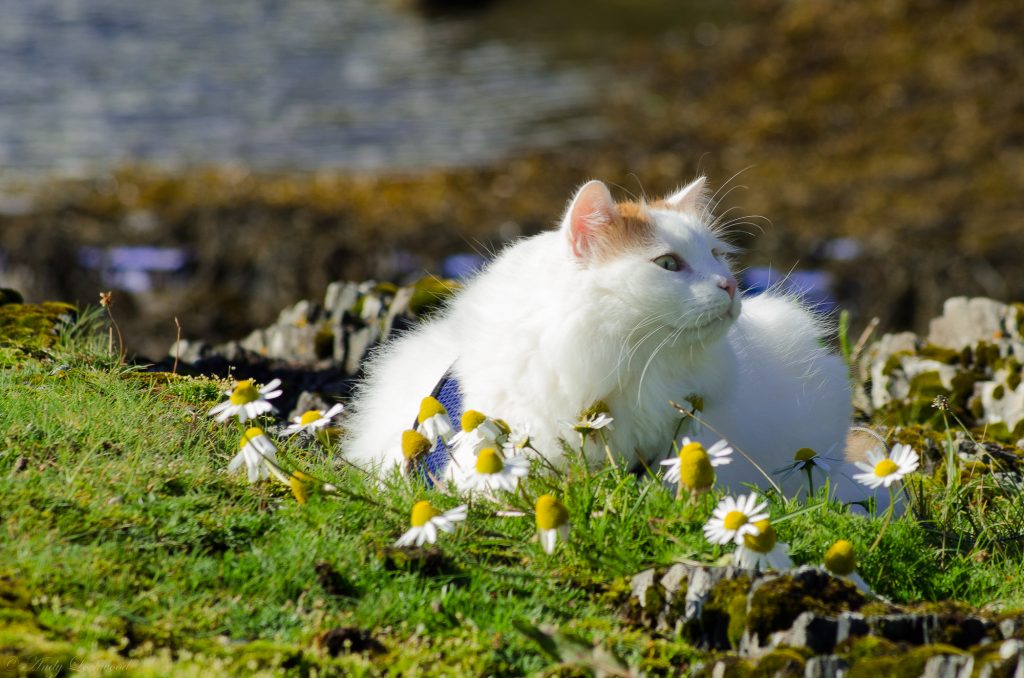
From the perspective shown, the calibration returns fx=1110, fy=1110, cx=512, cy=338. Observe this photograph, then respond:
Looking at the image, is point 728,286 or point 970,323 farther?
point 970,323

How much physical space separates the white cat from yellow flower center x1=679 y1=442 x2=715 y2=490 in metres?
0.46

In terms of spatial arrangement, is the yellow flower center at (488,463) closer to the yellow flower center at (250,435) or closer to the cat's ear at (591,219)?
the yellow flower center at (250,435)

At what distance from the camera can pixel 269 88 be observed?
613 inches

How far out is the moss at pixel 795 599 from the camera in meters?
2.59

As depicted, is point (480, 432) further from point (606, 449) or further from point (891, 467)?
point (891, 467)

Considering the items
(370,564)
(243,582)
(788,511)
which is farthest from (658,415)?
(243,582)

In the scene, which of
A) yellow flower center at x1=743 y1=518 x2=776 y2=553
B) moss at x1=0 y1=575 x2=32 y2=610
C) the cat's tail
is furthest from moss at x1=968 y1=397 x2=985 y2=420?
moss at x1=0 y1=575 x2=32 y2=610

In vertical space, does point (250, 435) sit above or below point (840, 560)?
above

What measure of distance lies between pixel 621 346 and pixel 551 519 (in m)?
0.81

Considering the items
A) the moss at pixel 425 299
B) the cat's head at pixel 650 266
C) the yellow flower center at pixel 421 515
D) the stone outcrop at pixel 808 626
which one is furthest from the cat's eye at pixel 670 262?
the moss at pixel 425 299

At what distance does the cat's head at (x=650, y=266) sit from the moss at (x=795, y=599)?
952 mm

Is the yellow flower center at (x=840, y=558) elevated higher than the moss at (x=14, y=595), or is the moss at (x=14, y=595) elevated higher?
the yellow flower center at (x=840, y=558)

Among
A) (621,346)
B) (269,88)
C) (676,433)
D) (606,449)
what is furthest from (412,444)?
(269,88)

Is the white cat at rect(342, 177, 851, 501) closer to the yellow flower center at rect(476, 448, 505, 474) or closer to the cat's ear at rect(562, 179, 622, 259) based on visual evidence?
the cat's ear at rect(562, 179, 622, 259)
